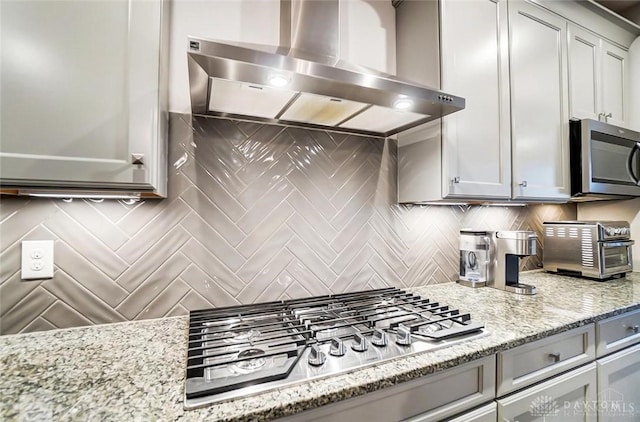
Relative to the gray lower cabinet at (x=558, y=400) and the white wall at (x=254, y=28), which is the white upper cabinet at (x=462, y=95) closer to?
the white wall at (x=254, y=28)

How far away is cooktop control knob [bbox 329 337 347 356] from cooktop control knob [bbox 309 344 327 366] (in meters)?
0.03

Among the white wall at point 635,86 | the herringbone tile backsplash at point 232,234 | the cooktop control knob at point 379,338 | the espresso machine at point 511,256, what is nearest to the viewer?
the cooktop control knob at point 379,338

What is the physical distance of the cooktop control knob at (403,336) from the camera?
87 cm

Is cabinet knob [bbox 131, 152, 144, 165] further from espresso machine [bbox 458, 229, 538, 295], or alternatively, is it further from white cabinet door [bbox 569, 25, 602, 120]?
white cabinet door [bbox 569, 25, 602, 120]

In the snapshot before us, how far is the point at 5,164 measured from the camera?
73cm

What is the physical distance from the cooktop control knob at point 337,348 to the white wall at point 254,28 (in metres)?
1.05

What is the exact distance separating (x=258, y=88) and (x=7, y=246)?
0.98 m

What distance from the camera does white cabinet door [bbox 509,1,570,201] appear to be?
1.50 m

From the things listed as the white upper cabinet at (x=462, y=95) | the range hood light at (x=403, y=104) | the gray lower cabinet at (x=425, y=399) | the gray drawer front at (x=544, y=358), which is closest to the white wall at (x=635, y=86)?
the white upper cabinet at (x=462, y=95)

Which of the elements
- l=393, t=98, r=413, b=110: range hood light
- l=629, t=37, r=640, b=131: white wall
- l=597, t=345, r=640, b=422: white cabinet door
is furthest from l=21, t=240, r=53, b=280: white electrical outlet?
l=629, t=37, r=640, b=131: white wall

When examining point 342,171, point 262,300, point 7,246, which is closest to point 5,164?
point 7,246

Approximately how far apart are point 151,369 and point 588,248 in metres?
2.30

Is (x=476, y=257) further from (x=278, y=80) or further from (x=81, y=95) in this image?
(x=81, y=95)

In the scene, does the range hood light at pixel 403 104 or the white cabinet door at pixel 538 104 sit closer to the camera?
the range hood light at pixel 403 104
